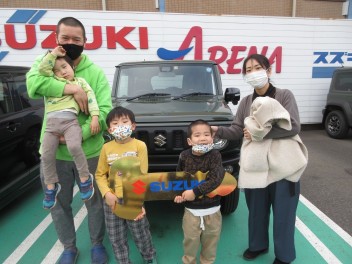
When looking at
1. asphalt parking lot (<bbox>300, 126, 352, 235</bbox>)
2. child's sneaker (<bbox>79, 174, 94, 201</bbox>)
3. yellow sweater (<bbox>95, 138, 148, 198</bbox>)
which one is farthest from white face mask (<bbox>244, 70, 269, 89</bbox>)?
asphalt parking lot (<bbox>300, 126, 352, 235</bbox>)

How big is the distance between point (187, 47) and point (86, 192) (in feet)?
20.4

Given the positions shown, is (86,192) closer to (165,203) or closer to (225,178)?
(225,178)

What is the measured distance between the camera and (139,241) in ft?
7.60

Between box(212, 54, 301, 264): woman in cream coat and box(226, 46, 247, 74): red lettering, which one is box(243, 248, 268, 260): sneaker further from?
box(226, 46, 247, 74): red lettering

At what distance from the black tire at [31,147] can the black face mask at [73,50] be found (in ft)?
6.58

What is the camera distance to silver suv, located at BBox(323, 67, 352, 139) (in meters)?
7.29

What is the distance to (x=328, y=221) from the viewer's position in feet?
10.8

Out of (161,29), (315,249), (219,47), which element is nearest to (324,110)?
(219,47)

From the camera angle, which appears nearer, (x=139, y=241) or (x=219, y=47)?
(x=139, y=241)

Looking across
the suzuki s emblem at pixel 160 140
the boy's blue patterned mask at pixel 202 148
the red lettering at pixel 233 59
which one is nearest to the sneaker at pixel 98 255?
the suzuki s emblem at pixel 160 140

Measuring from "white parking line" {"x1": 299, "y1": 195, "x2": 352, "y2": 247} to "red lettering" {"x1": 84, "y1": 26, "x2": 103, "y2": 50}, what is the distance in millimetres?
5978

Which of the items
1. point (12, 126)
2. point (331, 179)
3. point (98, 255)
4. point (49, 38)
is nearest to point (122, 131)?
point (98, 255)

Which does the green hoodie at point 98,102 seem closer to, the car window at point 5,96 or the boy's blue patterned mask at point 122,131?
the boy's blue patterned mask at point 122,131

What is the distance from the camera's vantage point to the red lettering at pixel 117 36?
23.7 feet
